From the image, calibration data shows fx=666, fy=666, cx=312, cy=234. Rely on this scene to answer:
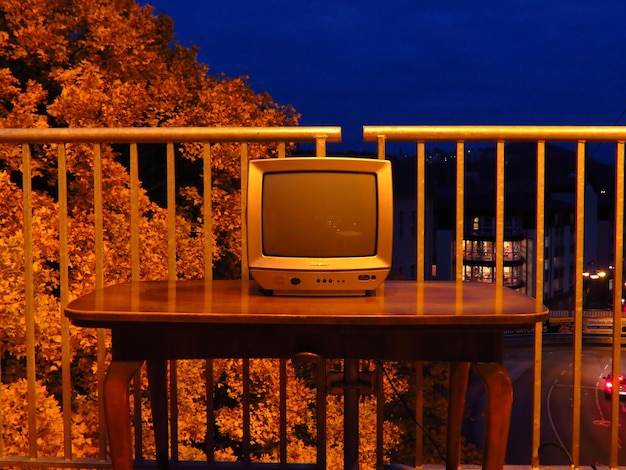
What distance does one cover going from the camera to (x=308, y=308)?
139 cm

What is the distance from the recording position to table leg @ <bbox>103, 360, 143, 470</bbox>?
1.46 m

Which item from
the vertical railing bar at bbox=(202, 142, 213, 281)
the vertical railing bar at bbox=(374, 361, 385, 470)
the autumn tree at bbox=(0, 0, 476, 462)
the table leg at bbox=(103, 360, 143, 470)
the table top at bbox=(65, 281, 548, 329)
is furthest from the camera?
the autumn tree at bbox=(0, 0, 476, 462)

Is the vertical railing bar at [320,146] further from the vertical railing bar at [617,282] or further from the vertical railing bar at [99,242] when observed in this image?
the vertical railing bar at [617,282]

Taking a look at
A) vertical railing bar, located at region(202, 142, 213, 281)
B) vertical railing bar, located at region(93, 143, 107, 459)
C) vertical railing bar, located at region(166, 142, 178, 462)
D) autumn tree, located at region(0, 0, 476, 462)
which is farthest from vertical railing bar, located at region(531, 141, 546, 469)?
autumn tree, located at region(0, 0, 476, 462)

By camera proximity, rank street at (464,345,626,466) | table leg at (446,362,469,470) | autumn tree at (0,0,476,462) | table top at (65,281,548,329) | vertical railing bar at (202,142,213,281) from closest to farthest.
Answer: table top at (65,281,548,329)
table leg at (446,362,469,470)
vertical railing bar at (202,142,213,281)
autumn tree at (0,0,476,462)
street at (464,345,626,466)

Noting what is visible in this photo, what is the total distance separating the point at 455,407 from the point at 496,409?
1.48 ft

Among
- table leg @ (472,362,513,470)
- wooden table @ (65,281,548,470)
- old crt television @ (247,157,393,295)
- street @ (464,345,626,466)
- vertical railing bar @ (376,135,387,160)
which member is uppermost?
vertical railing bar @ (376,135,387,160)

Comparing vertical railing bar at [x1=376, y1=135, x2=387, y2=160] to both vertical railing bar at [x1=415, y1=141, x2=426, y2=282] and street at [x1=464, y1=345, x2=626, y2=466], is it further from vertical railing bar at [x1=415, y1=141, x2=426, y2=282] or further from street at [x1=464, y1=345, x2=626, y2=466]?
street at [x1=464, y1=345, x2=626, y2=466]

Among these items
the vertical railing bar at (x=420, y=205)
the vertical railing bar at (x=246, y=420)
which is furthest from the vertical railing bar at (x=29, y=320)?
the vertical railing bar at (x=420, y=205)

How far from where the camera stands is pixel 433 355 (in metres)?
1.44

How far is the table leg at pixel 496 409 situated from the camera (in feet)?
4.66

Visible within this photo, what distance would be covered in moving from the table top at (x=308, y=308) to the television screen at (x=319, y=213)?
12cm

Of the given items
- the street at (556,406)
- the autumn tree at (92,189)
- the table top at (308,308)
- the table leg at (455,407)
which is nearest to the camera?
the table top at (308,308)

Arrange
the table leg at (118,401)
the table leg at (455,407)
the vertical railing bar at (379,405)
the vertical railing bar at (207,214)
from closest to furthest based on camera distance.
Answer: the table leg at (118,401)
the table leg at (455,407)
the vertical railing bar at (379,405)
the vertical railing bar at (207,214)
